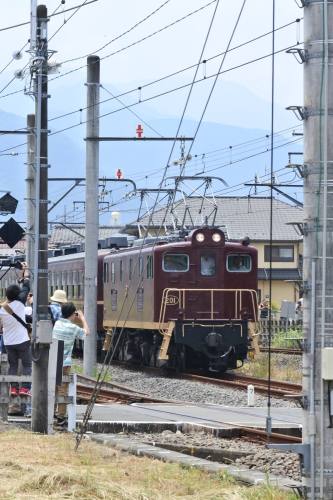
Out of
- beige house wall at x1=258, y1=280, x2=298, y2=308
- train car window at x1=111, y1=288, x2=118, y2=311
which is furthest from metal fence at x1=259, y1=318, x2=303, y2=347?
beige house wall at x1=258, y1=280, x2=298, y2=308

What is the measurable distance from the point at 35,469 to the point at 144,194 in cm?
1928

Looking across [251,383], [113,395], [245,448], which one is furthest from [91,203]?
[245,448]

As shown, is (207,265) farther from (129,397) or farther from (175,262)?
(129,397)

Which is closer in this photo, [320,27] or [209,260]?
[320,27]

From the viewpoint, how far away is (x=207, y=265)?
28234mm

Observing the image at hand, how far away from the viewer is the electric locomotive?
1083 inches

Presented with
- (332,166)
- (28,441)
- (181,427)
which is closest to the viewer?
(332,166)

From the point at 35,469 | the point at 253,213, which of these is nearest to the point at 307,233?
the point at 35,469

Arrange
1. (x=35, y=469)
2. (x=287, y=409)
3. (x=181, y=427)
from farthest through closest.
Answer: (x=287, y=409) < (x=181, y=427) < (x=35, y=469)

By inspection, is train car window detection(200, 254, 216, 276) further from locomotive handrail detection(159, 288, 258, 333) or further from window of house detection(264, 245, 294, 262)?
window of house detection(264, 245, 294, 262)

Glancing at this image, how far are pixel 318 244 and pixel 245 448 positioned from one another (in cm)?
565

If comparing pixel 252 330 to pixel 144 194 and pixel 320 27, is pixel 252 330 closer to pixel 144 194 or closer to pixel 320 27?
pixel 144 194

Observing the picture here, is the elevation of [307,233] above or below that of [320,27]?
below

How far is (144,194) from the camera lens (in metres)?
29.0
